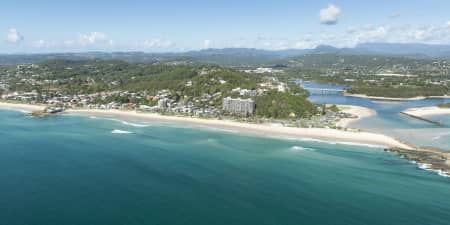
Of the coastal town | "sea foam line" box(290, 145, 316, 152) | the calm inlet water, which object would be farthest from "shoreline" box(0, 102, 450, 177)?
"sea foam line" box(290, 145, 316, 152)

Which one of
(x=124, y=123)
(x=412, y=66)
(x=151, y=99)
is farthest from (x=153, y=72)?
(x=412, y=66)

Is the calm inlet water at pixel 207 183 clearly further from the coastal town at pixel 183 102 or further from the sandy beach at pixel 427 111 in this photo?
the sandy beach at pixel 427 111

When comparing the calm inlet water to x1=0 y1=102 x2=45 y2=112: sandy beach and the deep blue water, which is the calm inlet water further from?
x1=0 y1=102 x2=45 y2=112: sandy beach

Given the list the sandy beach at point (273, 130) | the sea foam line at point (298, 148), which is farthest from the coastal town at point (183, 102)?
the sea foam line at point (298, 148)

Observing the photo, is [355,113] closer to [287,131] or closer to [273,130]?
[287,131]

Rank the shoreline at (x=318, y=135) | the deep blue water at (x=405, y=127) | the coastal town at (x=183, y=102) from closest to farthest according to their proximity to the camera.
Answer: the shoreline at (x=318, y=135) < the deep blue water at (x=405, y=127) < the coastal town at (x=183, y=102)

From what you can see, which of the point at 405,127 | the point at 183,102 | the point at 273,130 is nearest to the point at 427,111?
the point at 405,127
